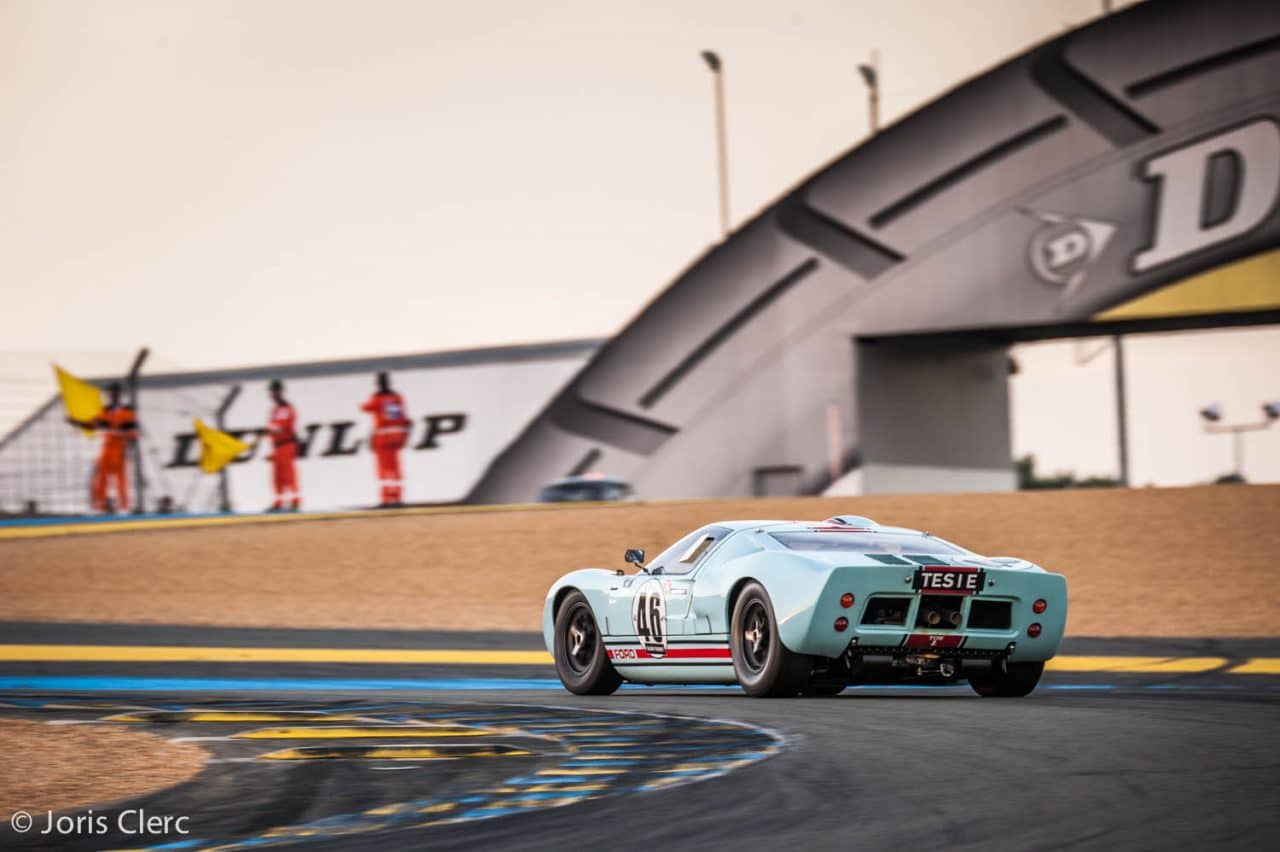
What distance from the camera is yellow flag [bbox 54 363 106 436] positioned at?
33.3 meters

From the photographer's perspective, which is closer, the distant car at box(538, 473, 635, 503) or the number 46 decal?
the number 46 decal

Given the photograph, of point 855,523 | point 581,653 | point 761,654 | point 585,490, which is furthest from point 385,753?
point 585,490

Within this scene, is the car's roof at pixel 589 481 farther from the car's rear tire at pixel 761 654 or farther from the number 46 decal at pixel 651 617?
the car's rear tire at pixel 761 654

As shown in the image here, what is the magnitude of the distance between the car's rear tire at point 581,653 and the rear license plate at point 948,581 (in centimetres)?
246

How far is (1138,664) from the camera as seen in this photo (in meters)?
13.6

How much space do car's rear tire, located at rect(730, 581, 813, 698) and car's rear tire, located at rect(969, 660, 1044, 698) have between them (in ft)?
3.36

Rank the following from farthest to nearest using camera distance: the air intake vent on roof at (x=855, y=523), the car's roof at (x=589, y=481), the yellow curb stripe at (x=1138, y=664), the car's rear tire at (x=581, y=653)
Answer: the car's roof at (x=589, y=481), the yellow curb stripe at (x=1138, y=664), the car's rear tire at (x=581, y=653), the air intake vent on roof at (x=855, y=523)

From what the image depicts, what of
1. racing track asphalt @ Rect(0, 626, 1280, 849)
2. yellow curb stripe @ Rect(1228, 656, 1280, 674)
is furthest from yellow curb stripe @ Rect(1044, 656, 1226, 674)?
racing track asphalt @ Rect(0, 626, 1280, 849)

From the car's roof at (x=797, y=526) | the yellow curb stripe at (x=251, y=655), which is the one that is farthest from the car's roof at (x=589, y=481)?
the car's roof at (x=797, y=526)

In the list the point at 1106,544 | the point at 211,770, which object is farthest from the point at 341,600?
the point at 211,770

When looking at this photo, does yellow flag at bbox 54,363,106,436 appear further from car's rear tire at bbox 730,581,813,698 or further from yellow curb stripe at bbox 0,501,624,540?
car's rear tire at bbox 730,581,813,698

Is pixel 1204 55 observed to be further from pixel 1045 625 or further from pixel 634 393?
pixel 1045 625

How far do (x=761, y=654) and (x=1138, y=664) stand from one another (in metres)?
4.41

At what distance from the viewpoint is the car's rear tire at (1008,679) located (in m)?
10.4
